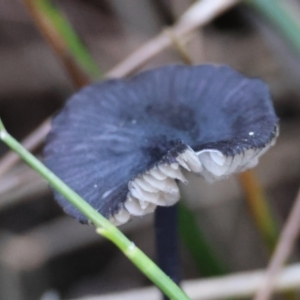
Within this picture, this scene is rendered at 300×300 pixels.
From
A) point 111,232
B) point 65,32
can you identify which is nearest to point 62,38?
point 65,32

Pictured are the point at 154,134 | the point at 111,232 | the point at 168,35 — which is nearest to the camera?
the point at 111,232

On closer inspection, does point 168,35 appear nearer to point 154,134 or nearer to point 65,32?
point 65,32

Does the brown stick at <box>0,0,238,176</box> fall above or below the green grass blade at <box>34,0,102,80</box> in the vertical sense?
below

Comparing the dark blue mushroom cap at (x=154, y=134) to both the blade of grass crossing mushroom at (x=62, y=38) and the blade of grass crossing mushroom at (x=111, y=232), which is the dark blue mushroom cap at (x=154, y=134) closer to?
the blade of grass crossing mushroom at (x=111, y=232)

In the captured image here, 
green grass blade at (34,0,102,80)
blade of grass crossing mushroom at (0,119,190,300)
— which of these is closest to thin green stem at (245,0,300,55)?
green grass blade at (34,0,102,80)

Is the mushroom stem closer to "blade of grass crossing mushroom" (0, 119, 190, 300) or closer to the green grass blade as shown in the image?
"blade of grass crossing mushroom" (0, 119, 190, 300)

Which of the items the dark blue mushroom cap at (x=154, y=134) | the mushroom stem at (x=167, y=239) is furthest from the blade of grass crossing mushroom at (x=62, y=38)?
the mushroom stem at (x=167, y=239)
